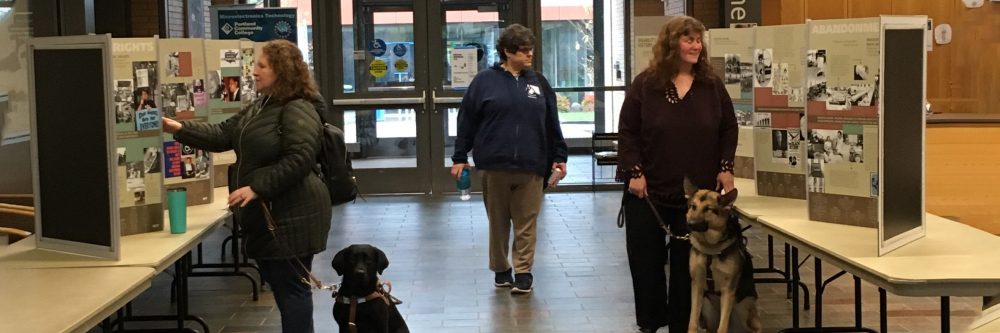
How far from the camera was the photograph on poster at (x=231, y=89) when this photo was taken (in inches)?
276

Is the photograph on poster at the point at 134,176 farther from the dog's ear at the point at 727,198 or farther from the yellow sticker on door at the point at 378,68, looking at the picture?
the yellow sticker on door at the point at 378,68

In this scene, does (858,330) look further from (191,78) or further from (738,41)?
(191,78)

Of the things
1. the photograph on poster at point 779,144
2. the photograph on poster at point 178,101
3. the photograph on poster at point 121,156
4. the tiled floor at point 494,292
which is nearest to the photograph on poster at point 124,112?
the photograph on poster at point 121,156

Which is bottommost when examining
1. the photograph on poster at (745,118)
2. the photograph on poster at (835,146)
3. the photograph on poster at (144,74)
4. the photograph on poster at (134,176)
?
the photograph on poster at (134,176)

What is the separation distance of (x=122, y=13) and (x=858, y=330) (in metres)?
7.76

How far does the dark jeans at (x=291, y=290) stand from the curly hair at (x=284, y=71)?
27.8 inches

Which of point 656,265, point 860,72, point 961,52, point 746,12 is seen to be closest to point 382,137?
point 746,12

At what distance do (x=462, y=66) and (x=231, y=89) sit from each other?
550 cm

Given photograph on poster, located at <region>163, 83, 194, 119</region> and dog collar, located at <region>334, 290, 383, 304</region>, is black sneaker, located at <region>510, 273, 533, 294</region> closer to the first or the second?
photograph on poster, located at <region>163, 83, 194, 119</region>

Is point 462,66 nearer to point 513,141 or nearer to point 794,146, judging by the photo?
point 513,141

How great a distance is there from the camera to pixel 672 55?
5113 mm

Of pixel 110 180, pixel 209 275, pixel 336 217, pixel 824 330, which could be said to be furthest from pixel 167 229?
pixel 336 217

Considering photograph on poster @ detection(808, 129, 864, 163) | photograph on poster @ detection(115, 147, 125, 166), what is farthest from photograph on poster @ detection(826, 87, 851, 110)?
photograph on poster @ detection(115, 147, 125, 166)

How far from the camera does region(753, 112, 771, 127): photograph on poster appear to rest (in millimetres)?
6016
